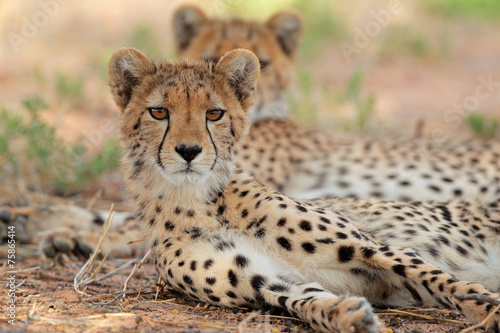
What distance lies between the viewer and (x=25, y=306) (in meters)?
2.85

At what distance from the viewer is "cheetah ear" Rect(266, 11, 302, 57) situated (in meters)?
5.77

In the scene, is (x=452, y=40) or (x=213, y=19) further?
(x=452, y=40)

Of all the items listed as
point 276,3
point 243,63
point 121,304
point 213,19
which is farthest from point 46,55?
point 121,304

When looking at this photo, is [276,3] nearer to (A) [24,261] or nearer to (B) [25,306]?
(A) [24,261]

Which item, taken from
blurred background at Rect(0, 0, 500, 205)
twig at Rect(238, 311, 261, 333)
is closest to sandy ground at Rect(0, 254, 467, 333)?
twig at Rect(238, 311, 261, 333)

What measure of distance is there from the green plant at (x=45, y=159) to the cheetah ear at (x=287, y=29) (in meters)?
1.63

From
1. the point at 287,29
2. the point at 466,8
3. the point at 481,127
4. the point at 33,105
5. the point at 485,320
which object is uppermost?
the point at 466,8

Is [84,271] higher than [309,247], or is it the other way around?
[309,247]

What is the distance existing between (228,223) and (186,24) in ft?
9.95

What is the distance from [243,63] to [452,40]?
789 centimetres

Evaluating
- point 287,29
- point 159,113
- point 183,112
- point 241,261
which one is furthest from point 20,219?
point 287,29

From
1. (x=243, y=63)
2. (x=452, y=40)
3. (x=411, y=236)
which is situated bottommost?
(x=411, y=236)

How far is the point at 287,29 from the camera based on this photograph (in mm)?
5809

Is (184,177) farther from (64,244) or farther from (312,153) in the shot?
(312,153)
